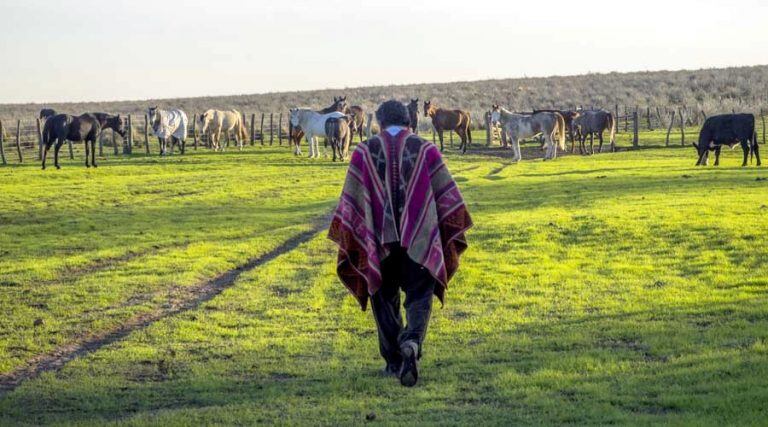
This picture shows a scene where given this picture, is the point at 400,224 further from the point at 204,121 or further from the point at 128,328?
the point at 204,121

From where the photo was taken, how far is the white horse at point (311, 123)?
39.4m

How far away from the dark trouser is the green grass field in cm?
35

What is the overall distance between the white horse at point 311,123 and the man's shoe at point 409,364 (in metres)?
31.2

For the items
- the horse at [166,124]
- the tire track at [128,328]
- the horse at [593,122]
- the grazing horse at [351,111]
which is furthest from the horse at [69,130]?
the horse at [593,122]

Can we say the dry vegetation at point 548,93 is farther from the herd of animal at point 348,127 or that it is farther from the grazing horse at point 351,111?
the herd of animal at point 348,127

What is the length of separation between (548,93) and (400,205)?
276 ft

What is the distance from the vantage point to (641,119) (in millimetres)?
60031

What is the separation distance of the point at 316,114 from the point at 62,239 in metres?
22.1

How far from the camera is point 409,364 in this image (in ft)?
25.5

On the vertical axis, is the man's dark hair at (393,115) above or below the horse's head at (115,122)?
above

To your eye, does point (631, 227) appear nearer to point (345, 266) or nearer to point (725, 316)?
point (725, 316)

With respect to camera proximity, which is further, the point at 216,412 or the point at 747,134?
the point at 747,134

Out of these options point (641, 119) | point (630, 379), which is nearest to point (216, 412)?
point (630, 379)

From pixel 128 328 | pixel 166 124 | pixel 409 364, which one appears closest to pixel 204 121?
pixel 166 124
